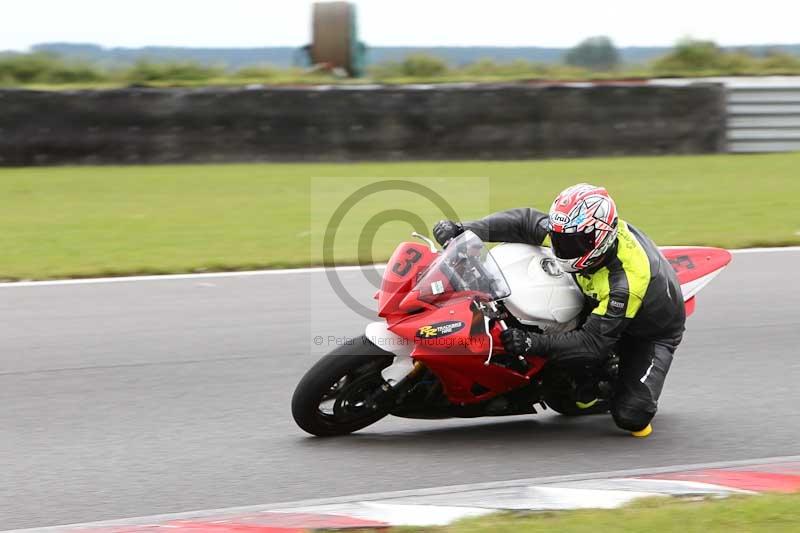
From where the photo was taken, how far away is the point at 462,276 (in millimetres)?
4816

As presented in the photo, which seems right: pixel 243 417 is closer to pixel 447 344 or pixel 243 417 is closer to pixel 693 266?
pixel 447 344

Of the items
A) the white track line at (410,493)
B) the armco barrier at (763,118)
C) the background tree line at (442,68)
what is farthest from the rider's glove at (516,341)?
the background tree line at (442,68)

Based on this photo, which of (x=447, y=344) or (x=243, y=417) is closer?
(x=447, y=344)

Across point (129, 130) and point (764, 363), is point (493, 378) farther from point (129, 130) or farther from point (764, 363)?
point (129, 130)

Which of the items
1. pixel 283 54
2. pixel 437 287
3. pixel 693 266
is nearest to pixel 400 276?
pixel 437 287

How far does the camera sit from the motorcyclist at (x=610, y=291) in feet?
15.7

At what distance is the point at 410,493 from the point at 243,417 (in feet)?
4.85

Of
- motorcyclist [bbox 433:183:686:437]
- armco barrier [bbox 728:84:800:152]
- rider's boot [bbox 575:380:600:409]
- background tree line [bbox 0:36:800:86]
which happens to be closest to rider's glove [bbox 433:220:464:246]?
motorcyclist [bbox 433:183:686:437]

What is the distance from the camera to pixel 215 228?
10922 mm

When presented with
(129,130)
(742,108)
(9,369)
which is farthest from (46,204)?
(742,108)

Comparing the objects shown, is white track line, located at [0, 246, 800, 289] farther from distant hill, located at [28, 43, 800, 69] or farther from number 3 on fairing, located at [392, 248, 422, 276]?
distant hill, located at [28, 43, 800, 69]

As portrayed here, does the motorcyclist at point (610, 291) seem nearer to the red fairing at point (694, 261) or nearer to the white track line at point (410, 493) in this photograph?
the red fairing at point (694, 261)

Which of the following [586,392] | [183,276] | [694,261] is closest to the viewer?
[586,392]

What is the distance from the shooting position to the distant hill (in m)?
18.8
